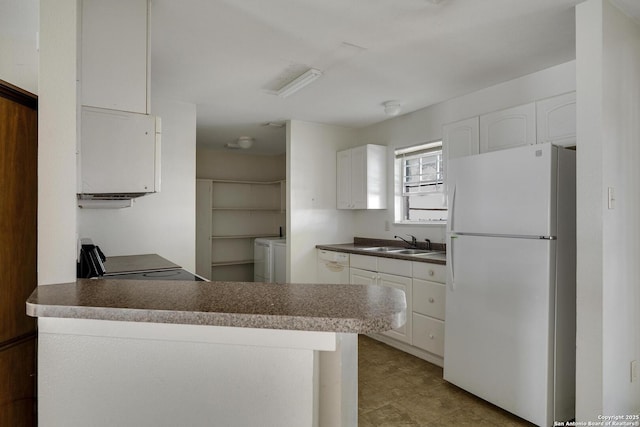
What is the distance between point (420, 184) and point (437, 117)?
76 cm

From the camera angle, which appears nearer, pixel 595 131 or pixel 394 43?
pixel 595 131

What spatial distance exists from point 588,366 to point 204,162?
5658 millimetres

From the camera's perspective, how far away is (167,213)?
346 centimetres

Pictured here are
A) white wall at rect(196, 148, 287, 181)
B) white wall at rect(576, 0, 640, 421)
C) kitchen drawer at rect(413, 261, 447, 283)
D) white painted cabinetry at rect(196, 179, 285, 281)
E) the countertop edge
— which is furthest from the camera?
white wall at rect(196, 148, 287, 181)

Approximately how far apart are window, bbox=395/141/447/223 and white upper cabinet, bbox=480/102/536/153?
2.15 feet

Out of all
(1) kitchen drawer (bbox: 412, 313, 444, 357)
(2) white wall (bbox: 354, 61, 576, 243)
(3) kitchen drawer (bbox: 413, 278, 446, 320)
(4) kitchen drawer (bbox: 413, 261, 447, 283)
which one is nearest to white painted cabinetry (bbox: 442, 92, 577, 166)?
(2) white wall (bbox: 354, 61, 576, 243)

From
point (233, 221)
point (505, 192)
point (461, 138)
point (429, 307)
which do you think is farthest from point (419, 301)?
point (233, 221)

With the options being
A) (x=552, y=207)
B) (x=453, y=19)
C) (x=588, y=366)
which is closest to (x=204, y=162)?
(x=453, y=19)

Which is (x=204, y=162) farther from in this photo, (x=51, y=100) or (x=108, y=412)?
(x=108, y=412)

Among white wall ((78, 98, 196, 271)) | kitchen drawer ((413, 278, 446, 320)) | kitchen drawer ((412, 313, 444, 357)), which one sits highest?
white wall ((78, 98, 196, 271))

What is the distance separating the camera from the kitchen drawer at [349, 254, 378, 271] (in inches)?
142

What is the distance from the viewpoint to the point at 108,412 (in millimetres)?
1032

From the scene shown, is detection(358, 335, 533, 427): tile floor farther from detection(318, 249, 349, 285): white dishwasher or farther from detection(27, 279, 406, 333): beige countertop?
detection(27, 279, 406, 333): beige countertop

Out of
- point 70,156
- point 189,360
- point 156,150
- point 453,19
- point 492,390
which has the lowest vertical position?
point 492,390
